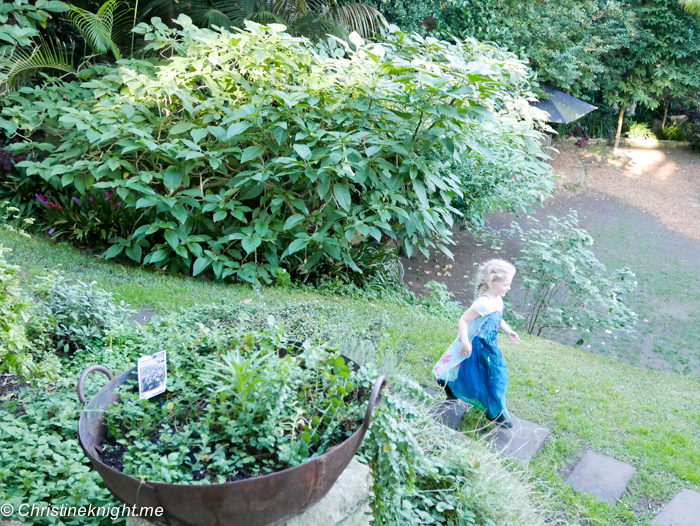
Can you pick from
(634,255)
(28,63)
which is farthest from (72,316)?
(634,255)

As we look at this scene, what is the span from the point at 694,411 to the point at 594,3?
1129cm

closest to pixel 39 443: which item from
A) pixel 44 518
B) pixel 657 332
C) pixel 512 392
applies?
pixel 44 518

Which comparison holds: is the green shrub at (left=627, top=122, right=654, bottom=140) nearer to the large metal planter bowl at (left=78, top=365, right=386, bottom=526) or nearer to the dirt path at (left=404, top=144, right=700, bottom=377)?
the dirt path at (left=404, top=144, right=700, bottom=377)

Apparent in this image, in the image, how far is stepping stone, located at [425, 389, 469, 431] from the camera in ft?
10.9

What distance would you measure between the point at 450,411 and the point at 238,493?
2209 mm

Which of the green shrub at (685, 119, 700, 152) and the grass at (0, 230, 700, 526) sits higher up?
the green shrub at (685, 119, 700, 152)

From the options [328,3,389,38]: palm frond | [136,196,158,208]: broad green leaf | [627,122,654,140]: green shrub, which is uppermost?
[328,3,389,38]: palm frond

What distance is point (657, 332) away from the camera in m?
6.51

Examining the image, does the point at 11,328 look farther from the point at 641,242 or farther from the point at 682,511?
the point at 641,242

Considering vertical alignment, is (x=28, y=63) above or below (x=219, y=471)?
above

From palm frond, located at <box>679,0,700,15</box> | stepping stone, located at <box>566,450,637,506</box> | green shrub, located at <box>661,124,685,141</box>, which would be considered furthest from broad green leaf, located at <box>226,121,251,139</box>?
green shrub, located at <box>661,124,685,141</box>

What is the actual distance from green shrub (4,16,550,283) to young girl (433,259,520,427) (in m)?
1.39

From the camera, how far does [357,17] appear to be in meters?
7.65

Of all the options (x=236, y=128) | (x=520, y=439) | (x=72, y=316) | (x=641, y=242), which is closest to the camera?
(x=72, y=316)
